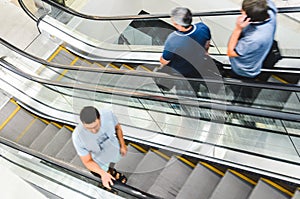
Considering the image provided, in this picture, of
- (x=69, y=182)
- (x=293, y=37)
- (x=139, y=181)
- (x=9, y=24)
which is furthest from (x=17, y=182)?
(x=9, y=24)

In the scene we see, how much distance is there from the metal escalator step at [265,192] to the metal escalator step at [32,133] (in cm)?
423

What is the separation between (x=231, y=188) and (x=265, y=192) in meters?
0.39

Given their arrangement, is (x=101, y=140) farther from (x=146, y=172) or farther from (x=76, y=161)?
(x=76, y=161)

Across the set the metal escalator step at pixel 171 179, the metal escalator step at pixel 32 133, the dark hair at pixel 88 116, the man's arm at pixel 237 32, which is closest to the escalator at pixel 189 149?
the metal escalator step at pixel 171 179

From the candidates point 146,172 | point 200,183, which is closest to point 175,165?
point 146,172

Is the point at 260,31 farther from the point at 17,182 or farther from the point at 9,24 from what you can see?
the point at 9,24

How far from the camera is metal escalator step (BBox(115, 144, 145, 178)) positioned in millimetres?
5562

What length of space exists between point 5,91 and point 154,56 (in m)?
2.88

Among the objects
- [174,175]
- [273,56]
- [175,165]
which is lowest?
[174,175]

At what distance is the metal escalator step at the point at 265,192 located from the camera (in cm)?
436

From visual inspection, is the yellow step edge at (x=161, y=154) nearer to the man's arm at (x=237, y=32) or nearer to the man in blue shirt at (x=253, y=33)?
the man in blue shirt at (x=253, y=33)

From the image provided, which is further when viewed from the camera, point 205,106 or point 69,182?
point 69,182

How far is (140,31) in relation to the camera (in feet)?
23.3

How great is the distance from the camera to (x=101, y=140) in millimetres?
4117
